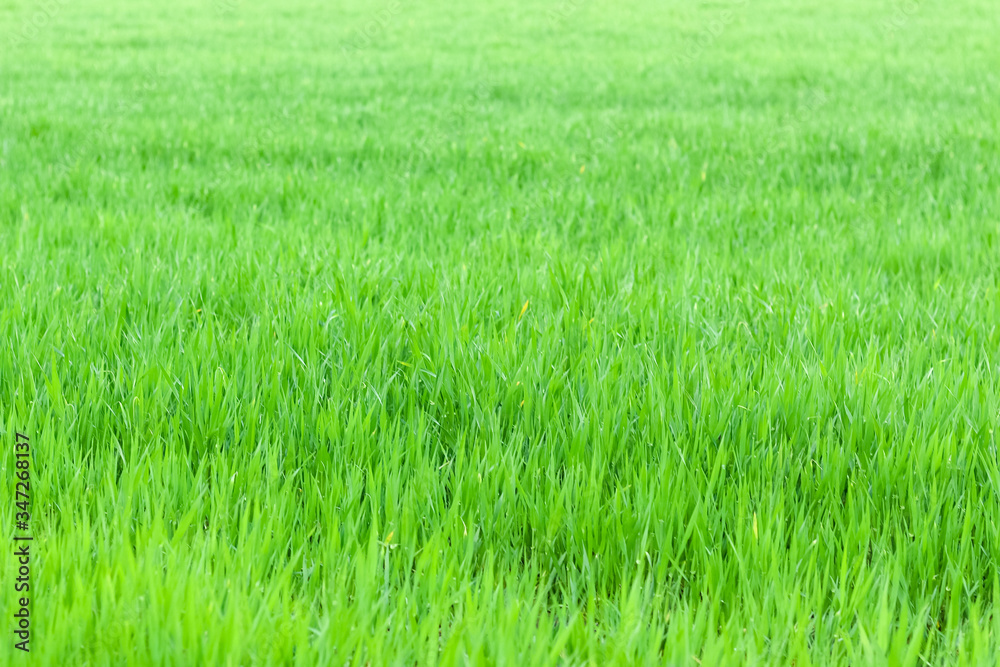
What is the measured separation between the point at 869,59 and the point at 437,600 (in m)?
12.0

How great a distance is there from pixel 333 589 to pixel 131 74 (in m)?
10.3

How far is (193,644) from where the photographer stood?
3.31 ft

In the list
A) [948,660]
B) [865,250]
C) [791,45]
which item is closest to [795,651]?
[948,660]

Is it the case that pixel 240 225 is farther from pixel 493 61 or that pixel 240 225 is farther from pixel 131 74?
pixel 493 61

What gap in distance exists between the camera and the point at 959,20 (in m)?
15.9

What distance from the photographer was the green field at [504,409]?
1137 mm

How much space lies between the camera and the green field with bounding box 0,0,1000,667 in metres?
1.14

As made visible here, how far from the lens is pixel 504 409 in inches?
71.9

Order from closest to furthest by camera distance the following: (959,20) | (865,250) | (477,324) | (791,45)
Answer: (477,324)
(865,250)
(791,45)
(959,20)

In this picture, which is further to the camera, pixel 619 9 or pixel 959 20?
pixel 619 9

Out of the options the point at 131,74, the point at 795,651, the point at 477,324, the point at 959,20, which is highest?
the point at 959,20

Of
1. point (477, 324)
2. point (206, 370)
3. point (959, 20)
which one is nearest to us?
point (206, 370)

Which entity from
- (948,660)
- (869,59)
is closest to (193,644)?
(948,660)

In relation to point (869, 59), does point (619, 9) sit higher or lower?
higher
